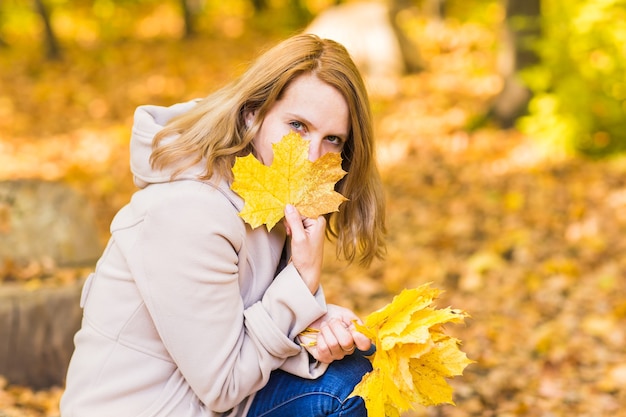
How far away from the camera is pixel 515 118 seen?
6750 mm

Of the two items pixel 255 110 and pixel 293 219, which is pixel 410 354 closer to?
pixel 293 219

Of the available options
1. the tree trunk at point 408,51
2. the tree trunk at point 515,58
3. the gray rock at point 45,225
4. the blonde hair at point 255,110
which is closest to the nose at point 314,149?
the blonde hair at point 255,110

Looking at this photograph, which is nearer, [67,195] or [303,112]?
[303,112]

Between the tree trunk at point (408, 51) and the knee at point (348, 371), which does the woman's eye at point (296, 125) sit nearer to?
the knee at point (348, 371)

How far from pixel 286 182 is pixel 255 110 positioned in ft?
0.81

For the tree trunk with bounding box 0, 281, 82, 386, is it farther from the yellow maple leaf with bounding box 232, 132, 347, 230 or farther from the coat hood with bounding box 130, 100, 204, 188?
the yellow maple leaf with bounding box 232, 132, 347, 230

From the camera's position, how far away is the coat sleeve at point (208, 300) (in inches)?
69.1

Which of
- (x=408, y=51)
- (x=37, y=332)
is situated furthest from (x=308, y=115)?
(x=408, y=51)

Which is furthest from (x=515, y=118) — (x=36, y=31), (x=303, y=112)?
(x=36, y=31)

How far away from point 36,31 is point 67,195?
997cm

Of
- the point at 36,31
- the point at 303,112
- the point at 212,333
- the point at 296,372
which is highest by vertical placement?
the point at 36,31

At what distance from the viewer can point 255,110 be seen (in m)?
2.00

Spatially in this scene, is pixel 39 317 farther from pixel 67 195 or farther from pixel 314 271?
pixel 314 271

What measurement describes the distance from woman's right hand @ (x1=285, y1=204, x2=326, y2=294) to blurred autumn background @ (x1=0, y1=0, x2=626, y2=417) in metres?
0.62
